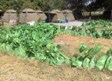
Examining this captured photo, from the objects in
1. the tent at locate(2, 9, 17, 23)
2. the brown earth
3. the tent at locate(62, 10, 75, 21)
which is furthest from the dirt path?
the tent at locate(62, 10, 75, 21)

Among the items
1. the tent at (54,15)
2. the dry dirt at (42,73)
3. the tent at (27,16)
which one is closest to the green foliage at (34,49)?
the dry dirt at (42,73)

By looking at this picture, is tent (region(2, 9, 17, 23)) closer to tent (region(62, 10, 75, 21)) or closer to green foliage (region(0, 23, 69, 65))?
tent (region(62, 10, 75, 21))

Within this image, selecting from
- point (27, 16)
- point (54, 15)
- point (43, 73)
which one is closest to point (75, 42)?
point (43, 73)

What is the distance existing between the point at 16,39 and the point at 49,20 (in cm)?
3676

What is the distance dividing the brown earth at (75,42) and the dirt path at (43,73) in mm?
1865

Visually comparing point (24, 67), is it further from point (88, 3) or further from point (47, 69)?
point (88, 3)

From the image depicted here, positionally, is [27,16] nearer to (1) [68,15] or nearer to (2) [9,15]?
(2) [9,15]

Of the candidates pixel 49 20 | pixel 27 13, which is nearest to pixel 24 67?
pixel 27 13

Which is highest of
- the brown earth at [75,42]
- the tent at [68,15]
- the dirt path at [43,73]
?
the dirt path at [43,73]

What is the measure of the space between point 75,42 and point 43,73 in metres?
4.51

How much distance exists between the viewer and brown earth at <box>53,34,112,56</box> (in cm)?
840

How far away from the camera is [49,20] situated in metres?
44.3

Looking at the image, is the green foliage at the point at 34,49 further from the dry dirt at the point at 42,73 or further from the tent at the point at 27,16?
the tent at the point at 27,16

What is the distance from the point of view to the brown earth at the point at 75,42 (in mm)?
8397
